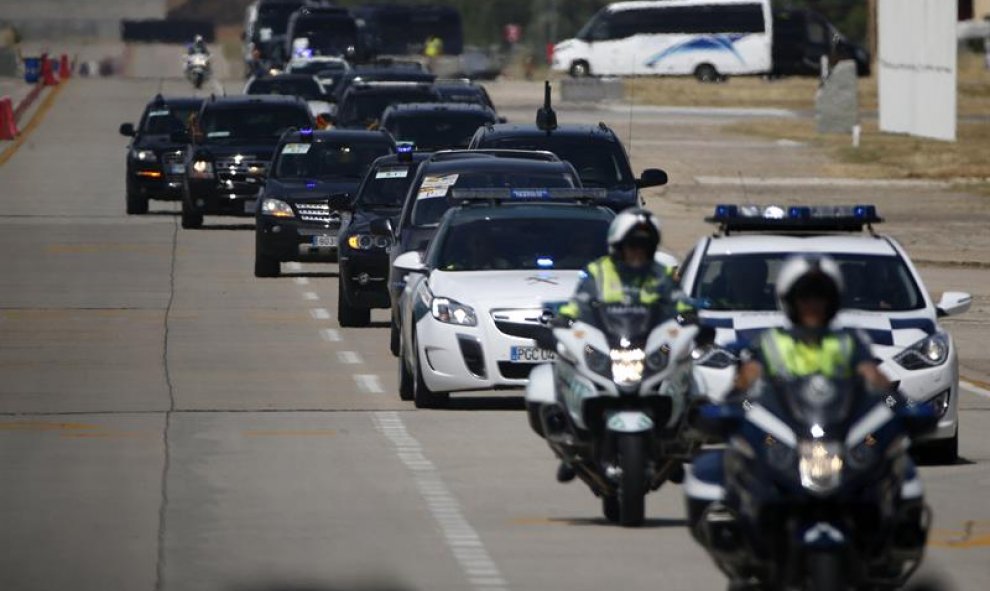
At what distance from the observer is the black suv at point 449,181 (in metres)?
21.8

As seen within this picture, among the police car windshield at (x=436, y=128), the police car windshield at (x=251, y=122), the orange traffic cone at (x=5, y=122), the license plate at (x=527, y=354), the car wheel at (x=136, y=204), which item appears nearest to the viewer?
the license plate at (x=527, y=354)

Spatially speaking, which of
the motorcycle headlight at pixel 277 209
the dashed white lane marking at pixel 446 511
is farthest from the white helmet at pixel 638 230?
the motorcycle headlight at pixel 277 209

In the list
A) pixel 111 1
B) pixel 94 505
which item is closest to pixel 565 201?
pixel 94 505

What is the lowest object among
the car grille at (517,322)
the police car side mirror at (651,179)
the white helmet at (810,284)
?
the car grille at (517,322)

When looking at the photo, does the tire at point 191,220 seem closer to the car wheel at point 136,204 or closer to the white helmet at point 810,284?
the car wheel at point 136,204

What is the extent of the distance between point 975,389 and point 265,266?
11.5m

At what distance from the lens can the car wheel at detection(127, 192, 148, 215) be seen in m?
40.2

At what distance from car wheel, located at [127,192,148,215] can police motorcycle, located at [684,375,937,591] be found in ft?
102

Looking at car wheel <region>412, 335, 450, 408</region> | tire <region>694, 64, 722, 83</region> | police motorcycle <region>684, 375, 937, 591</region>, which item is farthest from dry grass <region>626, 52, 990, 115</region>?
police motorcycle <region>684, 375, 937, 591</region>

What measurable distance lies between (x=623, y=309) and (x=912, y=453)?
11.8 feet

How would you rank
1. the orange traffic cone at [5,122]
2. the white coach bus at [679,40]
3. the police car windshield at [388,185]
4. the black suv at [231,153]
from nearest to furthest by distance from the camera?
the police car windshield at [388,185], the black suv at [231,153], the orange traffic cone at [5,122], the white coach bus at [679,40]

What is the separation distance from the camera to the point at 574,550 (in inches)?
478

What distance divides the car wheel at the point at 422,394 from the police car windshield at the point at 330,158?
12.6 m

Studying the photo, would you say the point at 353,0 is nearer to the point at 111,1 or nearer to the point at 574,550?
the point at 111,1
